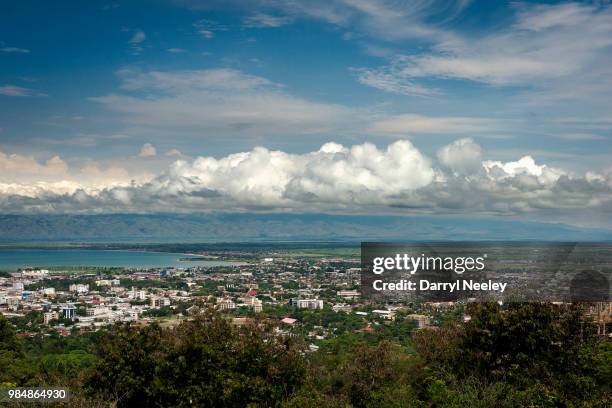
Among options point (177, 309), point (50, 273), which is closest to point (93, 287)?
point (50, 273)

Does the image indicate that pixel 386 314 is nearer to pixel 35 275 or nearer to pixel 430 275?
pixel 430 275

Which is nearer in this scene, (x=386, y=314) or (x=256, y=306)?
(x=386, y=314)

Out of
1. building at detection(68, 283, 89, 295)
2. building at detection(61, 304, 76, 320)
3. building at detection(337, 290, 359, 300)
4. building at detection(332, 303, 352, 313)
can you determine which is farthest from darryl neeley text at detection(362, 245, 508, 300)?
building at detection(68, 283, 89, 295)

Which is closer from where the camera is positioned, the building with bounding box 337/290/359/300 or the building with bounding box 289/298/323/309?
the building with bounding box 289/298/323/309

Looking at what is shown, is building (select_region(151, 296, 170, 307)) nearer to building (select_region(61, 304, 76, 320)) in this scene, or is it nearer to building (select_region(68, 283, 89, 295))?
building (select_region(61, 304, 76, 320))

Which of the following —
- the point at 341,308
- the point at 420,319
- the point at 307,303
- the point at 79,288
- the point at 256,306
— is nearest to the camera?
the point at 420,319

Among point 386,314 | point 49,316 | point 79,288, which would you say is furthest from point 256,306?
point 79,288

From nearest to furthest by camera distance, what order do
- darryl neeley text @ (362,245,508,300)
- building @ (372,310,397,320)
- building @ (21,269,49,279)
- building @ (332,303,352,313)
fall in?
darryl neeley text @ (362,245,508,300), building @ (372,310,397,320), building @ (332,303,352,313), building @ (21,269,49,279)

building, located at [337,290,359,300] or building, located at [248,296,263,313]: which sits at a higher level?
building, located at [248,296,263,313]

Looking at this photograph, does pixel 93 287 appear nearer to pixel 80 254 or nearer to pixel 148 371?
pixel 148 371

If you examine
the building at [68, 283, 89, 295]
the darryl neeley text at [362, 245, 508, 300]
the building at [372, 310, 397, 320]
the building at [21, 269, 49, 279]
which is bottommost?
the building at [21, 269, 49, 279]

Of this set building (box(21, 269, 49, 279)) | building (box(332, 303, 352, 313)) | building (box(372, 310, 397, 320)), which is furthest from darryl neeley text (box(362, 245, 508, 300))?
building (box(21, 269, 49, 279))

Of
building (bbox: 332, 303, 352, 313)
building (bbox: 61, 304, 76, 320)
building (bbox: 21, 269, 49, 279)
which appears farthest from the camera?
building (bbox: 21, 269, 49, 279)
